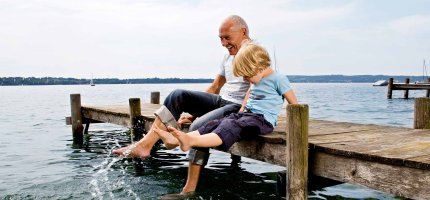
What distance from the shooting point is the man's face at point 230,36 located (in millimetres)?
5418

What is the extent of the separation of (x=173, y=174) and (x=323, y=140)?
14.1 ft

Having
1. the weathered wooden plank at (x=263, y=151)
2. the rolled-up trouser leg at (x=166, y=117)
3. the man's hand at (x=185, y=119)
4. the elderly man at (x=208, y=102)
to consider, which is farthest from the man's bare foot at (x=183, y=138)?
the man's hand at (x=185, y=119)

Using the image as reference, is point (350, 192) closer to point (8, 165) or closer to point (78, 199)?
point (78, 199)

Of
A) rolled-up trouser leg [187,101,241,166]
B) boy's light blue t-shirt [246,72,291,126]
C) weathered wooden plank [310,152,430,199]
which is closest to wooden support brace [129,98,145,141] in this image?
rolled-up trouser leg [187,101,241,166]

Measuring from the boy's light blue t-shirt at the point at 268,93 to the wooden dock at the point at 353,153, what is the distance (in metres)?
0.34

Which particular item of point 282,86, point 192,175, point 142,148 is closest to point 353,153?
point 282,86

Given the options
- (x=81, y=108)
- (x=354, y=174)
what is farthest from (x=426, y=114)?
(x=81, y=108)

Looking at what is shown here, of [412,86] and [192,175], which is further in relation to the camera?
[412,86]

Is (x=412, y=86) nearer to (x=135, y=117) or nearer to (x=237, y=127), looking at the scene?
(x=135, y=117)

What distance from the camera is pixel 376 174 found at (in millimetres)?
3707

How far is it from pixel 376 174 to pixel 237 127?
62.0 inches

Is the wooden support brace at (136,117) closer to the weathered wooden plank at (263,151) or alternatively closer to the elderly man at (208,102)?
the elderly man at (208,102)

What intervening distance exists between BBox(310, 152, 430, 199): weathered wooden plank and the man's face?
1.88 m

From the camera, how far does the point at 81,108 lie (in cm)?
1182
